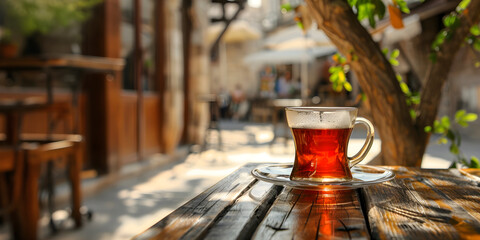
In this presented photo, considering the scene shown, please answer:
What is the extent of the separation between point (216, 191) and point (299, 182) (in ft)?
0.56

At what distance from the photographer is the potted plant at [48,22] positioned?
4562mm

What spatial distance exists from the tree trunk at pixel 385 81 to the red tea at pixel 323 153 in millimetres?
769

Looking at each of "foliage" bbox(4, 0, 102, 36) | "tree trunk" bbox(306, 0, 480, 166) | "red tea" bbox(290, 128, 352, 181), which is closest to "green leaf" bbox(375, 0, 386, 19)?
"tree trunk" bbox(306, 0, 480, 166)

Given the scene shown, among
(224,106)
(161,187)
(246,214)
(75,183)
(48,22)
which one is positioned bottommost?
(161,187)

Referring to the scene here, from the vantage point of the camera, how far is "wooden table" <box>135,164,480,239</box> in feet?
2.51

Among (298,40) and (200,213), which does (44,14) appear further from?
(298,40)

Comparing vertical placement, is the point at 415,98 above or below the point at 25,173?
above

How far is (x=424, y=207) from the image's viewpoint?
0.93 m

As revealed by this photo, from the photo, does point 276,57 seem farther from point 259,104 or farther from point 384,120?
point 384,120

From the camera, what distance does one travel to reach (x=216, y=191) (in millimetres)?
1074

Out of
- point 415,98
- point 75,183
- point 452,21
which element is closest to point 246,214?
point 452,21

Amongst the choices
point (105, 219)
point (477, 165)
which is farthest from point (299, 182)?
point (105, 219)

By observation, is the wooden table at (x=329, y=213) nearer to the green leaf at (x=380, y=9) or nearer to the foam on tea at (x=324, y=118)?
the foam on tea at (x=324, y=118)

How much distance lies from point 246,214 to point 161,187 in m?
4.36
